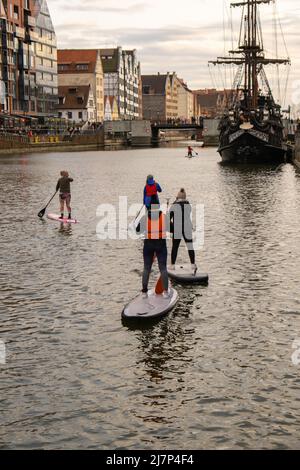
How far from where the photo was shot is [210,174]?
177ft

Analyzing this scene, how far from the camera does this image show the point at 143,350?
37.1 ft

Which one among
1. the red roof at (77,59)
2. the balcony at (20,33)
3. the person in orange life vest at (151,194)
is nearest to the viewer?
the person in orange life vest at (151,194)

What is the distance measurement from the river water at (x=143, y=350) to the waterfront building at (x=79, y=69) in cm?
13647

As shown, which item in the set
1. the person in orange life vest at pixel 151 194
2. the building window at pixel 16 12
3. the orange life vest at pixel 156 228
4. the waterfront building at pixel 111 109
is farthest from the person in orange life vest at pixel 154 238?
the waterfront building at pixel 111 109

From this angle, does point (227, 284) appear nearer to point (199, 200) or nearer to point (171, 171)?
point (199, 200)

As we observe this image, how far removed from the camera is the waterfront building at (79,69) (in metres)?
154

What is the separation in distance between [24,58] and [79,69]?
43663 mm

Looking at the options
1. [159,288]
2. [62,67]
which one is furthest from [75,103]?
[159,288]

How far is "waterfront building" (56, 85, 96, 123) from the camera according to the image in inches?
5738

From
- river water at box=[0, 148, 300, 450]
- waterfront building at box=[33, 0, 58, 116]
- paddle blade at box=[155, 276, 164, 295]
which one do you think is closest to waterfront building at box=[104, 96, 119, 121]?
waterfront building at box=[33, 0, 58, 116]

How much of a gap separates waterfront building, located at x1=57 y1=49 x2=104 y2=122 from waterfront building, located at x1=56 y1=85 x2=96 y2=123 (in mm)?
4372

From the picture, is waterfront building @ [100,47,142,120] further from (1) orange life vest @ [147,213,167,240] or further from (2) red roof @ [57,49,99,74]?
(1) orange life vest @ [147,213,167,240]

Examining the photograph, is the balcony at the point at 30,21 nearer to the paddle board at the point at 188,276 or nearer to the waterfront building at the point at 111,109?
the waterfront building at the point at 111,109
